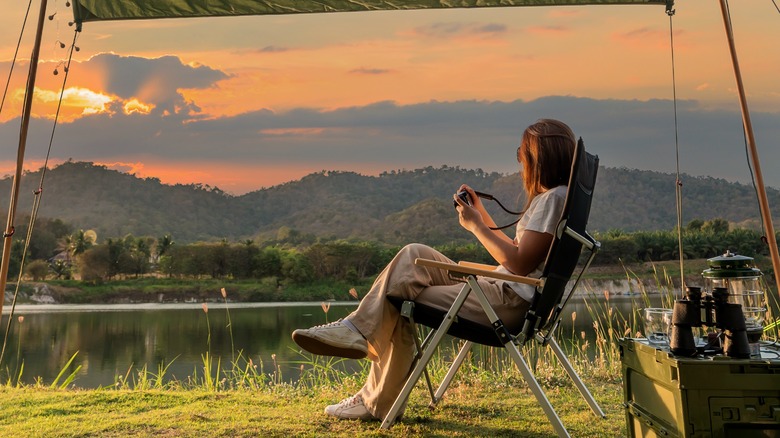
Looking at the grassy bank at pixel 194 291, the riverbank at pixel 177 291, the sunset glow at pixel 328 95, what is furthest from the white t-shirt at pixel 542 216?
the grassy bank at pixel 194 291

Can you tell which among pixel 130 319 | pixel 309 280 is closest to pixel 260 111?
pixel 309 280

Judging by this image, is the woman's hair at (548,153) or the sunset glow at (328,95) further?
the sunset glow at (328,95)

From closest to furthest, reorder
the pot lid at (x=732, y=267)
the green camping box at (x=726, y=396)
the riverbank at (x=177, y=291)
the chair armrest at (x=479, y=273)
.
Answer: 1. the green camping box at (x=726, y=396)
2. the pot lid at (x=732, y=267)
3. the chair armrest at (x=479, y=273)
4. the riverbank at (x=177, y=291)

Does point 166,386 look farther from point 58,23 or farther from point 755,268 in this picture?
point 755,268

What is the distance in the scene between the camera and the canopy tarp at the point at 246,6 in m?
3.60

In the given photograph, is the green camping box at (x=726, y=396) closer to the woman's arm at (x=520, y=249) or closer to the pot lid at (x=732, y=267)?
the pot lid at (x=732, y=267)

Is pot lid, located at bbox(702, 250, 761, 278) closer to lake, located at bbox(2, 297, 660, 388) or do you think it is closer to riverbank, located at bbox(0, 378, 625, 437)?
riverbank, located at bbox(0, 378, 625, 437)

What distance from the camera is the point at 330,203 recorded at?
28.0 metres

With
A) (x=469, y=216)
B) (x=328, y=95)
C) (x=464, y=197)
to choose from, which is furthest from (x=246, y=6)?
(x=328, y=95)

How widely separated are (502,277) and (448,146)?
29706mm

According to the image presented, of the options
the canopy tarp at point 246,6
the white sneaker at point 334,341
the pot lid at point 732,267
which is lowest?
the white sneaker at point 334,341

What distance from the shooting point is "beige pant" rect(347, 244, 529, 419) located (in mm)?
2725

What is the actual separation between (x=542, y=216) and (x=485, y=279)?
0.38 metres

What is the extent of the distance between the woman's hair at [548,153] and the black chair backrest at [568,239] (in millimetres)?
104
